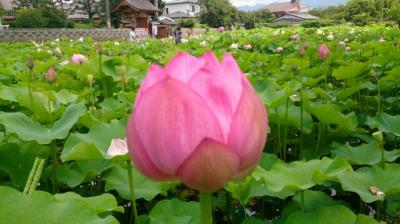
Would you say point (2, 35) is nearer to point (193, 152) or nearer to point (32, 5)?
point (193, 152)

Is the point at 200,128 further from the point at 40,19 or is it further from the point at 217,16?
the point at 217,16

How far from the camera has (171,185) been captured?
876mm

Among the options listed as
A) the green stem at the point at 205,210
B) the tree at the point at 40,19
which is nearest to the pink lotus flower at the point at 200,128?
the green stem at the point at 205,210

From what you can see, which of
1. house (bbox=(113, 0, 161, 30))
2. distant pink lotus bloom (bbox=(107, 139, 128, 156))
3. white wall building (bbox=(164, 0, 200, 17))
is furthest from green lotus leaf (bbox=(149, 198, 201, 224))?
white wall building (bbox=(164, 0, 200, 17))

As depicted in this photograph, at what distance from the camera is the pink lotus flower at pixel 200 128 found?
0.35 meters

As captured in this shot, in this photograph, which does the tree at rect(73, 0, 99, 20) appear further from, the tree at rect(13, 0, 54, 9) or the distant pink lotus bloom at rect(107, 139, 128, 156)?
the distant pink lotus bloom at rect(107, 139, 128, 156)

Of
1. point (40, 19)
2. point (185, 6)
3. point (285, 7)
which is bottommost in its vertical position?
point (40, 19)

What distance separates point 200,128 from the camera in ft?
1.16

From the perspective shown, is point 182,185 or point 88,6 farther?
point 88,6

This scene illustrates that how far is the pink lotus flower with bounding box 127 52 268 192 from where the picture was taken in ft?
1.16

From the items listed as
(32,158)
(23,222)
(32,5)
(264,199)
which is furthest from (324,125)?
(32,5)

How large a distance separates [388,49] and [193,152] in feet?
7.67

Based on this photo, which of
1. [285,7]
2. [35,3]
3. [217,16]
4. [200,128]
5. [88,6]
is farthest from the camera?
[285,7]

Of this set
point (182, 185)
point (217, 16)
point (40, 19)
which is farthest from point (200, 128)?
point (217, 16)
